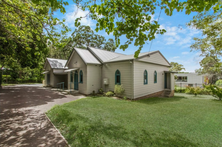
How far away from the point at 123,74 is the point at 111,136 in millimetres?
7540

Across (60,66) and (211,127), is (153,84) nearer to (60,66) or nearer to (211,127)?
(211,127)

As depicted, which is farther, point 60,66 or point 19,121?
point 60,66

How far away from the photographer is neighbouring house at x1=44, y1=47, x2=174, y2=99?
→ 1057 centimetres

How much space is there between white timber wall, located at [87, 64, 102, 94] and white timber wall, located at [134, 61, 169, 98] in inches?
185

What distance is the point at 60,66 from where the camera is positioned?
2100cm

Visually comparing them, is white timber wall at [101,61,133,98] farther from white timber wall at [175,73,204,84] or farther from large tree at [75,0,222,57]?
white timber wall at [175,73,204,84]


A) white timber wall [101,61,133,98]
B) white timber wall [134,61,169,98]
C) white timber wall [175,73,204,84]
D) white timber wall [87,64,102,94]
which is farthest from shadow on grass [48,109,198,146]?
white timber wall [175,73,204,84]

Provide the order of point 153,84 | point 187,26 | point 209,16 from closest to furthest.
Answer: point 209,16 → point 187,26 → point 153,84

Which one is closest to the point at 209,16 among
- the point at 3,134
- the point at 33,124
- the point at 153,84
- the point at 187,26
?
the point at 187,26

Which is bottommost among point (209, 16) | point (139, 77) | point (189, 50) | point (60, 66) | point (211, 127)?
point (211, 127)

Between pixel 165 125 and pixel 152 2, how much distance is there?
4957 mm

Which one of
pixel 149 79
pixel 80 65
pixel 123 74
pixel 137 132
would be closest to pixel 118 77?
pixel 123 74

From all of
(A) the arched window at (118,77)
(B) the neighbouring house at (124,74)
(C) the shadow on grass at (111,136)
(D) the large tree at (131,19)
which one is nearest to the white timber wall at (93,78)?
(B) the neighbouring house at (124,74)

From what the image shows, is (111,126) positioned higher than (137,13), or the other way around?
(137,13)
